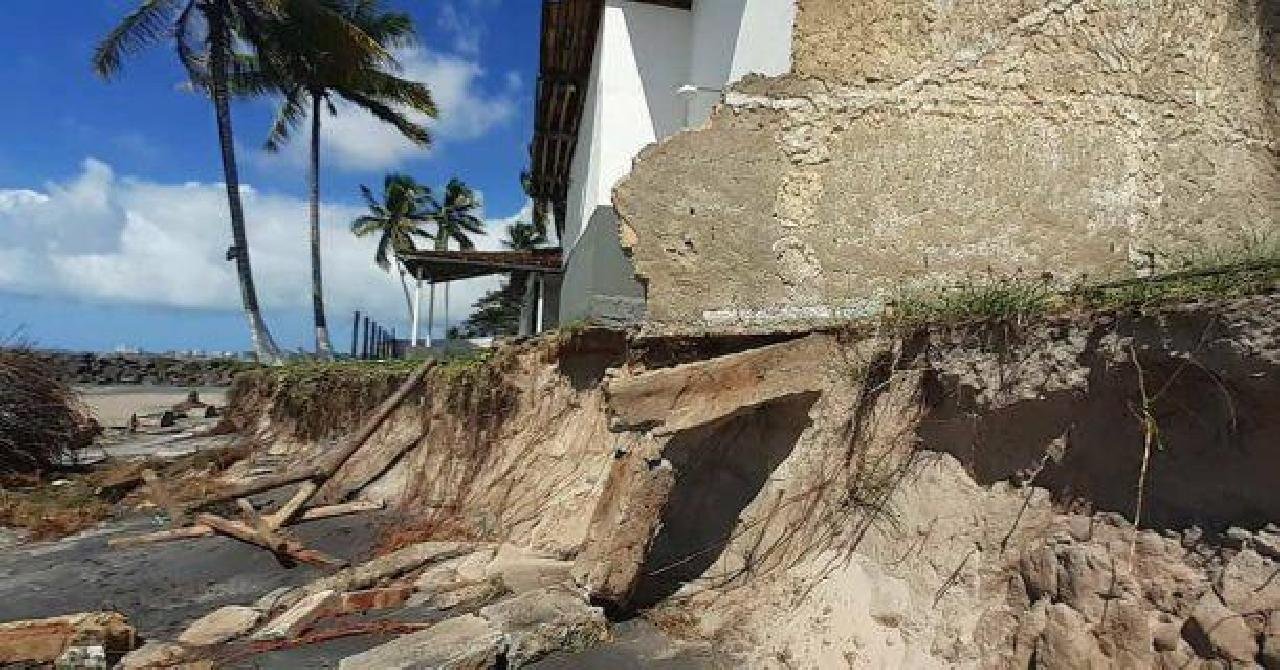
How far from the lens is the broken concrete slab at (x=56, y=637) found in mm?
5562

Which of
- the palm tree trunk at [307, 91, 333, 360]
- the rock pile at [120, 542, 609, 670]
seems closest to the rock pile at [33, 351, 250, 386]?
the palm tree trunk at [307, 91, 333, 360]

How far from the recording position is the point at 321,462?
9.91 meters

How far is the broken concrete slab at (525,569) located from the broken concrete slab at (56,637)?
256 centimetres

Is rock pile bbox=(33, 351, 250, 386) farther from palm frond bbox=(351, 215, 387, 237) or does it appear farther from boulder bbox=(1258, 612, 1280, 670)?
boulder bbox=(1258, 612, 1280, 670)

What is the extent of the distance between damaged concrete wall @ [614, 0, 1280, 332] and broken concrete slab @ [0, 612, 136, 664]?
4268 mm

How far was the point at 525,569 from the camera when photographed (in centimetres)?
650

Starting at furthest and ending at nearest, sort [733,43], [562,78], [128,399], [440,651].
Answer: [128,399] < [562,78] < [733,43] < [440,651]

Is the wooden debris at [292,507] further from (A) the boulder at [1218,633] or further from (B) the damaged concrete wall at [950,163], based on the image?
(A) the boulder at [1218,633]

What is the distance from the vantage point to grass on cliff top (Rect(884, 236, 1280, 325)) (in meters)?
3.23

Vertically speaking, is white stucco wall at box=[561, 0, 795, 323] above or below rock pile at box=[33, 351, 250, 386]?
above

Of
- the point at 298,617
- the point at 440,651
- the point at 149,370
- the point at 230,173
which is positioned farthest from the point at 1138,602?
the point at 149,370

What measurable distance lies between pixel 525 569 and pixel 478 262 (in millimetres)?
13781

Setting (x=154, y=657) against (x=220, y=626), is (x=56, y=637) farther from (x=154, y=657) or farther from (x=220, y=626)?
(x=220, y=626)

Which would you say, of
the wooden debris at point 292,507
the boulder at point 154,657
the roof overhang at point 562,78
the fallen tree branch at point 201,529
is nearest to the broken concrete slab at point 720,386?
the boulder at point 154,657
